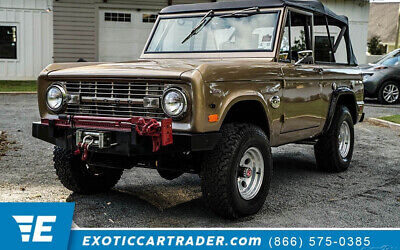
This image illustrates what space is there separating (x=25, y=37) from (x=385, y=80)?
13492 millimetres

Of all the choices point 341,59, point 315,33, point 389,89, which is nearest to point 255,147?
point 315,33

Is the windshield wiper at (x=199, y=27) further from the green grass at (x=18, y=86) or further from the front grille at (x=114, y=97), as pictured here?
the green grass at (x=18, y=86)

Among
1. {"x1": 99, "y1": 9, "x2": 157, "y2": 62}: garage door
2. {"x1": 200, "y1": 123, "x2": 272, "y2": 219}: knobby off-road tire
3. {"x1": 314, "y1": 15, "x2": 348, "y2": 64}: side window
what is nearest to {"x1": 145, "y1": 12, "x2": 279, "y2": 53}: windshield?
{"x1": 314, "y1": 15, "x2": 348, "y2": 64}: side window

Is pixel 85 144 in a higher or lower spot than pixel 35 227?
higher

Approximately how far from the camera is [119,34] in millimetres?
21859

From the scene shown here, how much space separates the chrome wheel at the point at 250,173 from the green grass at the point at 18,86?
1450 centimetres

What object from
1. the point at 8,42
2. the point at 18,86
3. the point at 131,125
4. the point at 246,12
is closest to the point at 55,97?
the point at 131,125

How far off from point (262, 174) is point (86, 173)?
176cm

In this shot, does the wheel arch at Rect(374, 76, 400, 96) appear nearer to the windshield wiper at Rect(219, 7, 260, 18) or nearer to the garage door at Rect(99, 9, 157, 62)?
the garage door at Rect(99, 9, 157, 62)

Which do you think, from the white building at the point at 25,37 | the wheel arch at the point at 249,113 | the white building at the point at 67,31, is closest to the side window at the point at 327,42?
the wheel arch at the point at 249,113

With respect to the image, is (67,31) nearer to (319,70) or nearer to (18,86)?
(18,86)

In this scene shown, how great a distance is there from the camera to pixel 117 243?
3389mm

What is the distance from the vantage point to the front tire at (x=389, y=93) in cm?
1681

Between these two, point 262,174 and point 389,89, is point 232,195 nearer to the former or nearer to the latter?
point 262,174
